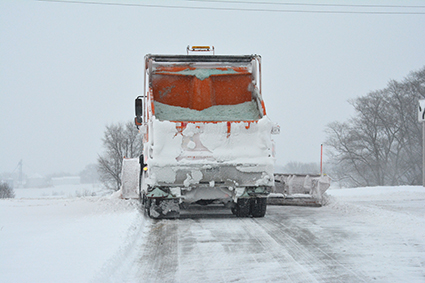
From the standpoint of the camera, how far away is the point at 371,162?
4569 centimetres

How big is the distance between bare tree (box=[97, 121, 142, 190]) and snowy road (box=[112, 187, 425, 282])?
135 feet

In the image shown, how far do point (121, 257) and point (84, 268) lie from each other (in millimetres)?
879

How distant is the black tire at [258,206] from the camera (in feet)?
29.1

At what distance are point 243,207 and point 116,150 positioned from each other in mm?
42813

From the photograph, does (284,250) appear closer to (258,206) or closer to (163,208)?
(258,206)

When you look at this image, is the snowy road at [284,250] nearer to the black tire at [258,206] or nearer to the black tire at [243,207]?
the black tire at [258,206]

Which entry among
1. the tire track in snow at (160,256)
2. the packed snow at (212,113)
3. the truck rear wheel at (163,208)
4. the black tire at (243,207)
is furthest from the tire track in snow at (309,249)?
the packed snow at (212,113)

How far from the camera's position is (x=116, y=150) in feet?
165

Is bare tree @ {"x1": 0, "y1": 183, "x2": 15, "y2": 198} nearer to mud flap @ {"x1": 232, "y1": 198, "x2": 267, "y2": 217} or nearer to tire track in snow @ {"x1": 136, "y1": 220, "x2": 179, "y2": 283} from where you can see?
mud flap @ {"x1": 232, "y1": 198, "x2": 267, "y2": 217}

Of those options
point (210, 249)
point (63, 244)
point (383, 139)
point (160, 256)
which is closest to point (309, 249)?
point (210, 249)

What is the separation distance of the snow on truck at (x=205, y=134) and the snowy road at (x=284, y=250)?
0.58 meters

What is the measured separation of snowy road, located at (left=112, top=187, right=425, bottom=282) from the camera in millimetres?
4562

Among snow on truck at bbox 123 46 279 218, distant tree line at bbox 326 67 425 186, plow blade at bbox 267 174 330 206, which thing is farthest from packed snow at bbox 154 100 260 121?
distant tree line at bbox 326 67 425 186

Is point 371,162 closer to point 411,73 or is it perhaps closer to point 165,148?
point 411,73
